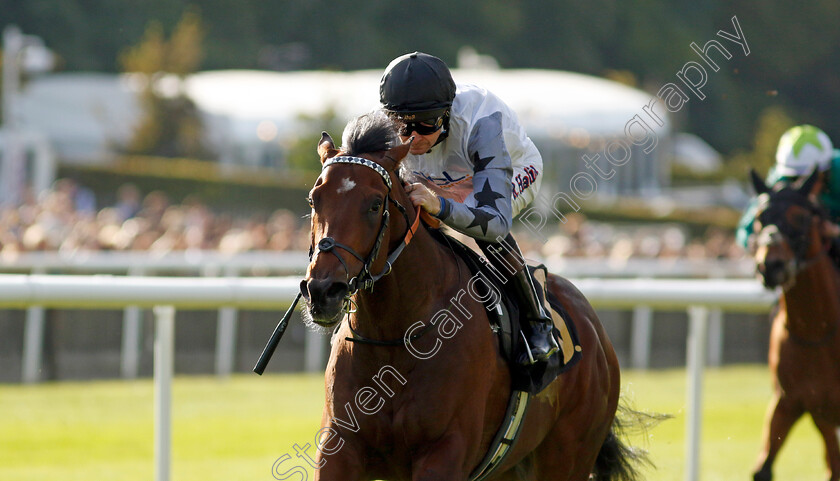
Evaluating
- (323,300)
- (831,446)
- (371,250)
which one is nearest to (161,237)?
(831,446)

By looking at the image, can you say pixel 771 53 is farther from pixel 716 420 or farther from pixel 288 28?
pixel 716 420

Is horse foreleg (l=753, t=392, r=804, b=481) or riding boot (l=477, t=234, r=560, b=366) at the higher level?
riding boot (l=477, t=234, r=560, b=366)

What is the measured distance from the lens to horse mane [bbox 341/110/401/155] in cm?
325

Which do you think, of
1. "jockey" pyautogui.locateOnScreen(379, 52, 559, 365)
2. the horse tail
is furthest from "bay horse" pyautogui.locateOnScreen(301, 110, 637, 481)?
the horse tail

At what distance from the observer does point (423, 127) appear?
3.60 metres

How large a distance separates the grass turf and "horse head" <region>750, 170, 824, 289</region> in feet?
3.06

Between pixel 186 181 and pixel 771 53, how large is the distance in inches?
1104

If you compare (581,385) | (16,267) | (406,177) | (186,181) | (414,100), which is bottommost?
(186,181)

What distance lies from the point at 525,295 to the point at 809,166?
11.2 ft

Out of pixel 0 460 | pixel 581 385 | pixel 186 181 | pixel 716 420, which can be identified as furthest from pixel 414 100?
pixel 186 181

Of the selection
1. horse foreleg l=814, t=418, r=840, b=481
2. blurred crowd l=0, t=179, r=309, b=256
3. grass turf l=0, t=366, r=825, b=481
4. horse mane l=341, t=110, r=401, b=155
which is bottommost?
grass turf l=0, t=366, r=825, b=481

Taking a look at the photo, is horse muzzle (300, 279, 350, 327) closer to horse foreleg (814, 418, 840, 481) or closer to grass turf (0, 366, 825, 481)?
grass turf (0, 366, 825, 481)

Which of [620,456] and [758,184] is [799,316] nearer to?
[758,184]

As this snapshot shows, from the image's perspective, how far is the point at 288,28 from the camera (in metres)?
42.8
